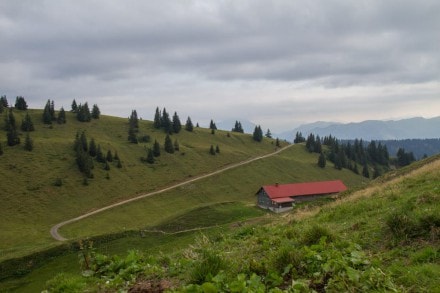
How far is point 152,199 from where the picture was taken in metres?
106

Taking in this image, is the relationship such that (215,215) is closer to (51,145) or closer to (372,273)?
(372,273)

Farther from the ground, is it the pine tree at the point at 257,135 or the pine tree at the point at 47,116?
the pine tree at the point at 47,116

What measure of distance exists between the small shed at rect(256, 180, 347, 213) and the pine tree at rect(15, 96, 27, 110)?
114677 mm

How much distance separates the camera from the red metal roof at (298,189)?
342ft

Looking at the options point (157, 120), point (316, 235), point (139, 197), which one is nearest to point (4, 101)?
point (157, 120)

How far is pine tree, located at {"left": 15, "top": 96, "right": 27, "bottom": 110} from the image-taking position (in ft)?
529

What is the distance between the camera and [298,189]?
360 feet

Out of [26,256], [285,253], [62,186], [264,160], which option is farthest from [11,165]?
[285,253]

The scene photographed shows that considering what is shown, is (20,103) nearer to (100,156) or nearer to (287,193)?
(100,156)

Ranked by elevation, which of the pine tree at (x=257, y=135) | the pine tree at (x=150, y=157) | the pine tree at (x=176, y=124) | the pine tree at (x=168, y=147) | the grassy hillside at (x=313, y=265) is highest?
the pine tree at (x=176, y=124)

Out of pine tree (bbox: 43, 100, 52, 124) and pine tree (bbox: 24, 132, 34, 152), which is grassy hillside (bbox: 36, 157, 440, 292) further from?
pine tree (bbox: 43, 100, 52, 124)

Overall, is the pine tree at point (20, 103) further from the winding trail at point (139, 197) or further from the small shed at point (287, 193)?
the small shed at point (287, 193)

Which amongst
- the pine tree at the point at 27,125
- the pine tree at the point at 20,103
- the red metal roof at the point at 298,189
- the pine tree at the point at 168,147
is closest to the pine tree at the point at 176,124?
the pine tree at the point at 168,147

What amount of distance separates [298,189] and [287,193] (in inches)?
195
